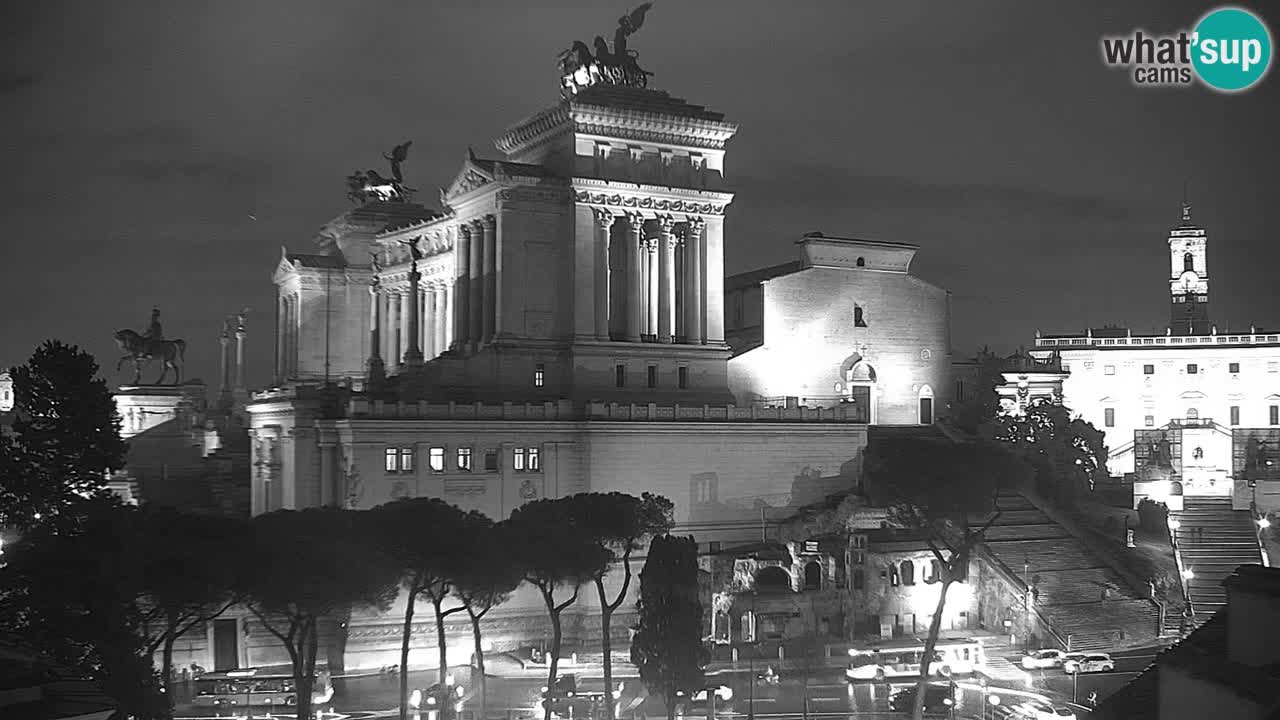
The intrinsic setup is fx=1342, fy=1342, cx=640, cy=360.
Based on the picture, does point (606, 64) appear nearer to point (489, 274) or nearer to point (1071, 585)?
point (489, 274)

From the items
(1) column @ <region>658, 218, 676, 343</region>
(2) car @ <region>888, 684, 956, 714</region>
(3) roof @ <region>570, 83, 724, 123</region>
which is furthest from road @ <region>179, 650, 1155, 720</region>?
(3) roof @ <region>570, 83, 724, 123</region>

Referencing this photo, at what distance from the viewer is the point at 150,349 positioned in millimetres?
91688

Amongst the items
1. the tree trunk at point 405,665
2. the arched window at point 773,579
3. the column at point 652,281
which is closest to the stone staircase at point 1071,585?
the arched window at point 773,579

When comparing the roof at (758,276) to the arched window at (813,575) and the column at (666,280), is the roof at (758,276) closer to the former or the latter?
the column at (666,280)

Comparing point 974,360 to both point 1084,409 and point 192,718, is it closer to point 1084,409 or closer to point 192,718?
point 1084,409

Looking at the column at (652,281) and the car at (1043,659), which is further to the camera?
the column at (652,281)

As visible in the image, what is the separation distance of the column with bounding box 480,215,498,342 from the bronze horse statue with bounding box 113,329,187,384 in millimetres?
Answer: 26759

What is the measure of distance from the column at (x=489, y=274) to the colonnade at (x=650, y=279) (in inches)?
234

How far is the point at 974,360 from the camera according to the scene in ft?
327

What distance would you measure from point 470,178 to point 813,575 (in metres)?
30.3

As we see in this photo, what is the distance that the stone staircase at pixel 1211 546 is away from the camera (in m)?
75.6

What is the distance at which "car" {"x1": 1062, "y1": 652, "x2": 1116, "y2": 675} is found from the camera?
59481 millimetres

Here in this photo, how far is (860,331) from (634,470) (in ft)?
78.6

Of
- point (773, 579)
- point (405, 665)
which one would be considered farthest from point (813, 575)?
point (405, 665)
